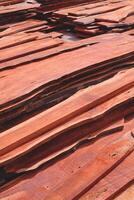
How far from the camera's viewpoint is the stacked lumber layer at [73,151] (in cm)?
270

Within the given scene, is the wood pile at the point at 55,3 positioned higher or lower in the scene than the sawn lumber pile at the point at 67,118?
higher

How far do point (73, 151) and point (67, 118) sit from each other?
0.90ft

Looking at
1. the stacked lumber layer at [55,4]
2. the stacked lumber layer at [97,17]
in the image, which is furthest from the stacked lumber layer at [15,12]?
the stacked lumber layer at [97,17]

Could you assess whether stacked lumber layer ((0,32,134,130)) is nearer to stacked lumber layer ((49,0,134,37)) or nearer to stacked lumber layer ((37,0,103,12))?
stacked lumber layer ((49,0,134,37))

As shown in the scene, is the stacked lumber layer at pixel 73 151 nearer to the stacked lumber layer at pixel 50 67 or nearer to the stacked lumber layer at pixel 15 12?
the stacked lumber layer at pixel 50 67

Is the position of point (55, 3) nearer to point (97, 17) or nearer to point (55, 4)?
point (55, 4)

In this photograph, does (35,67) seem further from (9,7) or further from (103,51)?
(9,7)

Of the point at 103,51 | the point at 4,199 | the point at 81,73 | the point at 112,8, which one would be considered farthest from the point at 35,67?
the point at 112,8

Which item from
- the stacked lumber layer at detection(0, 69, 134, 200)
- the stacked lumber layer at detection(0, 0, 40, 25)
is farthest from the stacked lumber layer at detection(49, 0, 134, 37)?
the stacked lumber layer at detection(0, 69, 134, 200)

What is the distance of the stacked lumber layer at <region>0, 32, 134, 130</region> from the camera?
321cm

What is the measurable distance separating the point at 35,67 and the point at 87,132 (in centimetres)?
101

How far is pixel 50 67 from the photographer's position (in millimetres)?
3846

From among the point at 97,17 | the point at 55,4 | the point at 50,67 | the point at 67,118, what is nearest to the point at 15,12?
the point at 55,4

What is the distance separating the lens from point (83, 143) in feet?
10.5
